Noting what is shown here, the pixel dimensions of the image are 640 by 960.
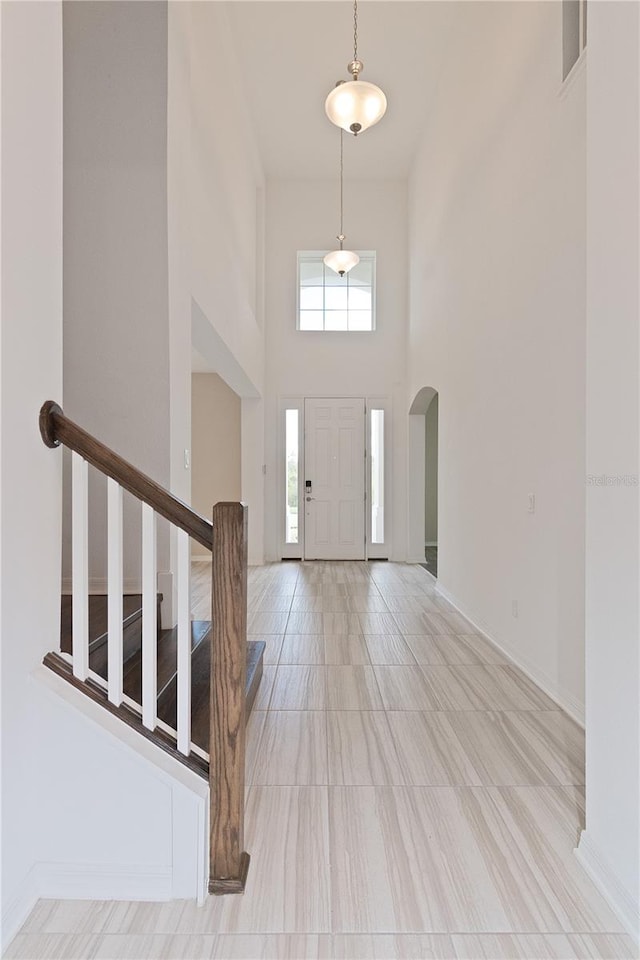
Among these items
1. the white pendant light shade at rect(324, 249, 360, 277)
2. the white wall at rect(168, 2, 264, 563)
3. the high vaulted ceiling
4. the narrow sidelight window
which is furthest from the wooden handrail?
the narrow sidelight window

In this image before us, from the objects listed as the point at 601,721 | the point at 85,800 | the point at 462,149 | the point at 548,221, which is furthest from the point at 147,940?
the point at 462,149

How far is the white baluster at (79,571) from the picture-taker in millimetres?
1532

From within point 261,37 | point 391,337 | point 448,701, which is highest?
point 261,37

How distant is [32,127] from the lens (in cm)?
146

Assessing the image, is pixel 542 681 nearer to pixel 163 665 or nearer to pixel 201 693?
pixel 201 693

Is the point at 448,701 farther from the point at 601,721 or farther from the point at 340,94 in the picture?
the point at 340,94

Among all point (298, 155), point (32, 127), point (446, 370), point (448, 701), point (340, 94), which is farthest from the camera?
point (298, 155)

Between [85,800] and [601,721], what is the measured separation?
56.6 inches

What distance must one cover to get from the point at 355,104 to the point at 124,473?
3682 millimetres

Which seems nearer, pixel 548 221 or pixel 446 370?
pixel 548 221

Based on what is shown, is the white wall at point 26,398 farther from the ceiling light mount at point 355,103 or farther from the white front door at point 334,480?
the white front door at point 334,480

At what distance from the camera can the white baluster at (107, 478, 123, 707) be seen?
1.53 metres

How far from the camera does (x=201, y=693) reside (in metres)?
2.33

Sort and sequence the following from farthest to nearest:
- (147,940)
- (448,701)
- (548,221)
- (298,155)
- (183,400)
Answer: (298,155) → (183,400) → (548,221) → (448,701) → (147,940)
